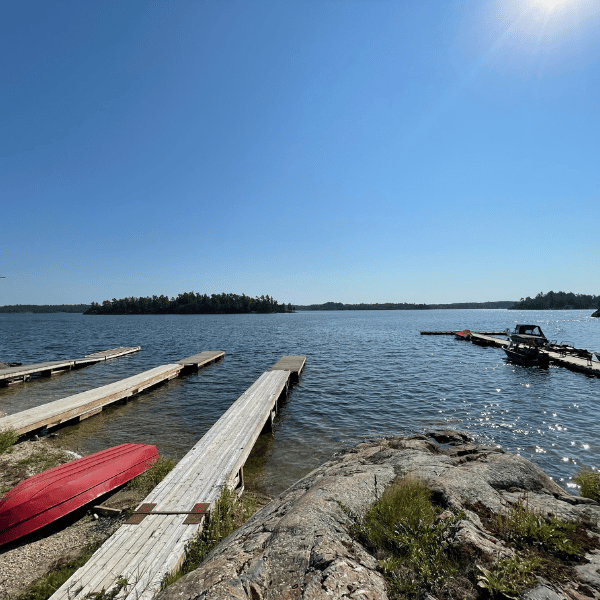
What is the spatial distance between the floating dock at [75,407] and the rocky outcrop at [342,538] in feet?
41.9

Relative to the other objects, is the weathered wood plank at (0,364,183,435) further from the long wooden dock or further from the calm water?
the long wooden dock

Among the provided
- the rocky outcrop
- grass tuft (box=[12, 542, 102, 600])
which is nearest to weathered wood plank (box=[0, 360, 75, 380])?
grass tuft (box=[12, 542, 102, 600])

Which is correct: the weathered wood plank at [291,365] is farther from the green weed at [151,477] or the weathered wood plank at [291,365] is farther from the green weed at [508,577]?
the green weed at [508,577]

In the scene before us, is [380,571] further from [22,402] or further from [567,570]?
[22,402]

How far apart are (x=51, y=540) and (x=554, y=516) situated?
9.90 meters

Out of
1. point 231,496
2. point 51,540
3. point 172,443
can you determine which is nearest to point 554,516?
point 231,496

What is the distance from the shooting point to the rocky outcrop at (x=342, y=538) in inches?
131

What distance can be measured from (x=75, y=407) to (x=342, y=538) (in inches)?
635

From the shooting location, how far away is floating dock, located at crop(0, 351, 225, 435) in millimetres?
13312

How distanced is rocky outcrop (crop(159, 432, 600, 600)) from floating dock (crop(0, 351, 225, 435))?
12769 mm

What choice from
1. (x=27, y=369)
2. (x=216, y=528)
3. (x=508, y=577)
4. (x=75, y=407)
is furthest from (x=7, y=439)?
(x=27, y=369)

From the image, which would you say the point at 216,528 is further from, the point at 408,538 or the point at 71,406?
the point at 71,406

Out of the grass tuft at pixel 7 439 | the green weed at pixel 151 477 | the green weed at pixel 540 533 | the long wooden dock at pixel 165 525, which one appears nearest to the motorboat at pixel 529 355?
the long wooden dock at pixel 165 525

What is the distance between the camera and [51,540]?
7.20 m
